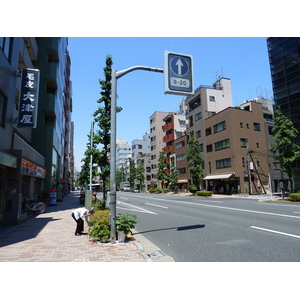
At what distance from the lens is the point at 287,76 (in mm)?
35562

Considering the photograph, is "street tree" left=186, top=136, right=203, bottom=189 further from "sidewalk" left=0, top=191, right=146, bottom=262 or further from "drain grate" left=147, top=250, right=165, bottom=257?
"drain grate" left=147, top=250, right=165, bottom=257

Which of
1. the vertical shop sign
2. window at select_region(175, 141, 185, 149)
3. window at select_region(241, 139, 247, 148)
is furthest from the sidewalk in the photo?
window at select_region(175, 141, 185, 149)

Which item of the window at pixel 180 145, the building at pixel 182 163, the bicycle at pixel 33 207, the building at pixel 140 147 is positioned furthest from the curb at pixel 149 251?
the building at pixel 140 147

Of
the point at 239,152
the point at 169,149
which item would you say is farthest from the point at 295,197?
the point at 169,149

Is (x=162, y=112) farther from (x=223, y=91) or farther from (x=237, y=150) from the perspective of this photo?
(x=237, y=150)

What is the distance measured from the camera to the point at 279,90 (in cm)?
3684

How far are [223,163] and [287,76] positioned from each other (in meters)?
16.4

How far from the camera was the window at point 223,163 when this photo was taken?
39.5m

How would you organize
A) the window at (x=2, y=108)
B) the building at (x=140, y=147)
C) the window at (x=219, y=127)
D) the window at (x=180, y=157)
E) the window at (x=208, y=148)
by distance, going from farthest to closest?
the building at (x=140, y=147) < the window at (x=180, y=157) < the window at (x=208, y=148) < the window at (x=219, y=127) < the window at (x=2, y=108)

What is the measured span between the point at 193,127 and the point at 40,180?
3458 centimetres

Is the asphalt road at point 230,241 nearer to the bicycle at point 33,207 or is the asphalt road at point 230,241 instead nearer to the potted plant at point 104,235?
the potted plant at point 104,235

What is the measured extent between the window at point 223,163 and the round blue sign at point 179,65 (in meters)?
34.2

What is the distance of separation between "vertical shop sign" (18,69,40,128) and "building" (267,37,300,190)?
33730 mm

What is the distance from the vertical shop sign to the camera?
43.0 ft
